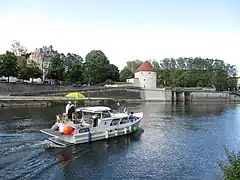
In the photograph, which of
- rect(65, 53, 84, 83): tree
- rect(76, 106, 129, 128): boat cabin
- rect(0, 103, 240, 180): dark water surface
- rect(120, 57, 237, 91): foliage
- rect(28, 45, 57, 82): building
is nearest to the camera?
rect(0, 103, 240, 180): dark water surface

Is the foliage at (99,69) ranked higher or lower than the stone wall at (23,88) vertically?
higher

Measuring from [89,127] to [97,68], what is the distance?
83.8 metres

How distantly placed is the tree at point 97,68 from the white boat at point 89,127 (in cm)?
7714

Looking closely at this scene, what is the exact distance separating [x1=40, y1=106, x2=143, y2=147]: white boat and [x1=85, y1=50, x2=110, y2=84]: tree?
77143mm

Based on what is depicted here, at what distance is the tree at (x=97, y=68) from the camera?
4335 inches

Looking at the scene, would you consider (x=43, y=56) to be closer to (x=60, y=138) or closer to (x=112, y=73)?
(x=112, y=73)

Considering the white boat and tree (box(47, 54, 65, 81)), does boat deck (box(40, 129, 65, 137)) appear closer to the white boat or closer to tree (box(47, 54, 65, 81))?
the white boat

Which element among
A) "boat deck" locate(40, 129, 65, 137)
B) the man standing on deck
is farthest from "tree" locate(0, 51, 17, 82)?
"boat deck" locate(40, 129, 65, 137)

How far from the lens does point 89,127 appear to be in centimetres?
2848

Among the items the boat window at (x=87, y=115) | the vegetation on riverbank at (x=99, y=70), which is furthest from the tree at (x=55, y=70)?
the boat window at (x=87, y=115)

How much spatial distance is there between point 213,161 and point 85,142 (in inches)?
459

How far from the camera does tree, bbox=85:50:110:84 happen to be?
110 m

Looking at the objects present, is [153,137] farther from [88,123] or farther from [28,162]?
[28,162]

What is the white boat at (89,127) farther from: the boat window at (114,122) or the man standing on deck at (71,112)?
the man standing on deck at (71,112)
